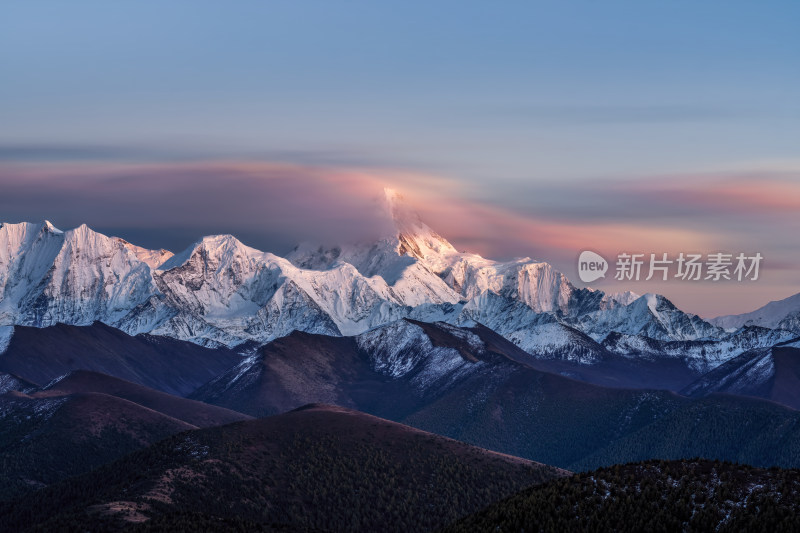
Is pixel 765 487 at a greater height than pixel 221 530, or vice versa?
pixel 765 487

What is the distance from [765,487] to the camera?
138m

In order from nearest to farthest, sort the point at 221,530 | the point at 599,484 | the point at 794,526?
the point at 794,526
the point at 599,484
the point at 221,530

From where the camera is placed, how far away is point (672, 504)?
136500 millimetres

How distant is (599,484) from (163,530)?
8217cm

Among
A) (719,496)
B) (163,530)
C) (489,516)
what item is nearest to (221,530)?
(163,530)

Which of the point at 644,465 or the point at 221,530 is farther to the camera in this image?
the point at 221,530

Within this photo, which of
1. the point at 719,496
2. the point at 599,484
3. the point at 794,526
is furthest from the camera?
the point at 599,484

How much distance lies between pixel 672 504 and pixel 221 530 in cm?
8575

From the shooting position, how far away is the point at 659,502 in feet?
452

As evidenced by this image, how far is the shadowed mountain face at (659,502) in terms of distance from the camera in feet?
429

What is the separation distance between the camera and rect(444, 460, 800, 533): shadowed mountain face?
5153 inches

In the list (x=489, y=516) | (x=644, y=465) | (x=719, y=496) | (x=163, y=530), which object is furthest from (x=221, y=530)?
(x=719, y=496)

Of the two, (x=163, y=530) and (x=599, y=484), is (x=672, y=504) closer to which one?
(x=599, y=484)

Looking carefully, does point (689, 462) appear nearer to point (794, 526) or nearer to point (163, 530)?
point (794, 526)
